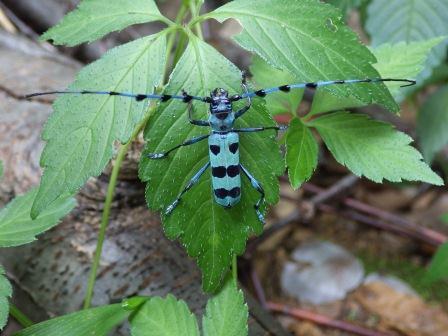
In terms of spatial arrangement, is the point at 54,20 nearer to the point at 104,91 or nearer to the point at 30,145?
the point at 30,145

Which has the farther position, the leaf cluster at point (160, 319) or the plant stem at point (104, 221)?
the plant stem at point (104, 221)

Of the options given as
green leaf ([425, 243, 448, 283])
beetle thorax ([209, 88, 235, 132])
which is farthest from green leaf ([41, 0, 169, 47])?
green leaf ([425, 243, 448, 283])

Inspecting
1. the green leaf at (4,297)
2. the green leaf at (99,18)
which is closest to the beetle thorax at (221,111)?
the green leaf at (99,18)

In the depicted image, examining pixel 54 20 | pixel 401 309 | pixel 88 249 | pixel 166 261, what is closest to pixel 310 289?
pixel 401 309

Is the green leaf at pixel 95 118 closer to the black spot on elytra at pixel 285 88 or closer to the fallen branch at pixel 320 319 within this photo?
the black spot on elytra at pixel 285 88

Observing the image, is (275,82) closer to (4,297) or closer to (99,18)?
(99,18)

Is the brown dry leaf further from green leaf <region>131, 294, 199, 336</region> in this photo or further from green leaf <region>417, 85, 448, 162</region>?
green leaf <region>131, 294, 199, 336</region>
